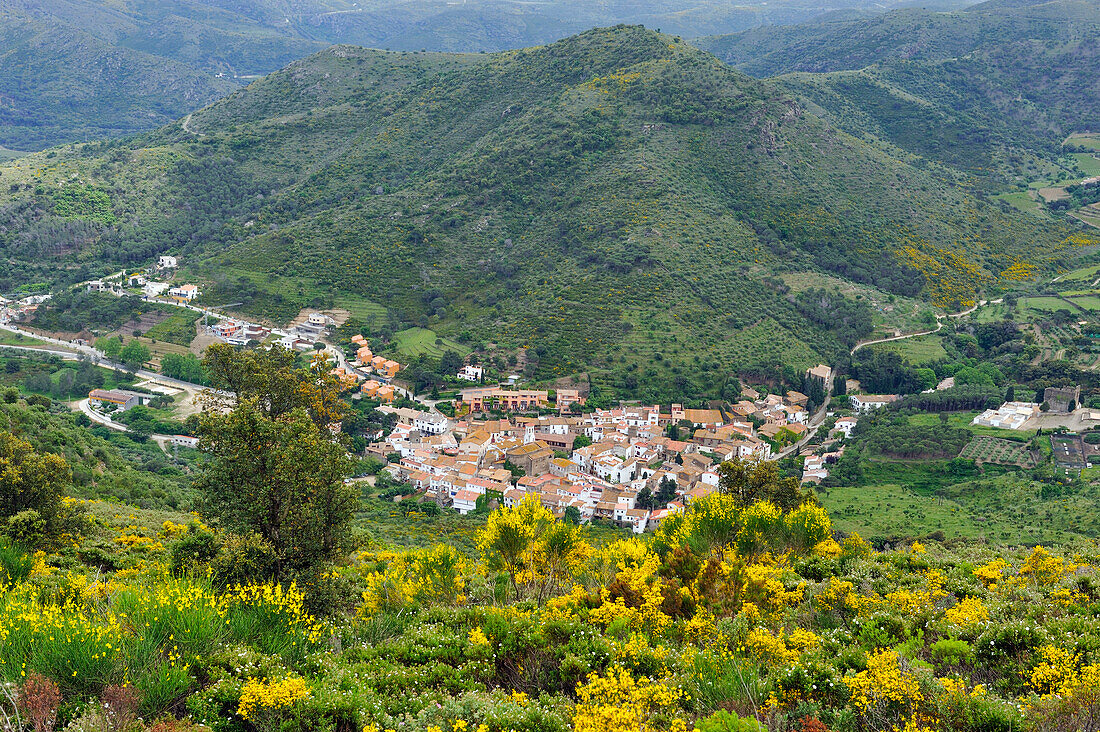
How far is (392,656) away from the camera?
859 centimetres

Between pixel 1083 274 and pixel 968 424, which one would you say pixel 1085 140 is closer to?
pixel 1083 274

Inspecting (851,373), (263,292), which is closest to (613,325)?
(851,373)

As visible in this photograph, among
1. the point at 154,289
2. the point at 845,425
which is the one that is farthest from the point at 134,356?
the point at 845,425

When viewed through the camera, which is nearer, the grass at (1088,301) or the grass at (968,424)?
the grass at (968,424)

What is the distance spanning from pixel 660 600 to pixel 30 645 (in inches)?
285

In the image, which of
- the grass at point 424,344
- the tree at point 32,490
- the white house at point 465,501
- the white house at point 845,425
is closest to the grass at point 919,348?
the white house at point 845,425

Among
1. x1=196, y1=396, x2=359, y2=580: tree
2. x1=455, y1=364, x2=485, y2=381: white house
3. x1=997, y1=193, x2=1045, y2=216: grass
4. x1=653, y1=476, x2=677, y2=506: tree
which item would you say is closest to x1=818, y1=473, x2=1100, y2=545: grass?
x1=653, y1=476, x2=677, y2=506: tree

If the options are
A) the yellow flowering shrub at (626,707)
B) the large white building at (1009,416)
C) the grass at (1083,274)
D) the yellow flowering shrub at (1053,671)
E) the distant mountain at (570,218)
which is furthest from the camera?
the grass at (1083,274)

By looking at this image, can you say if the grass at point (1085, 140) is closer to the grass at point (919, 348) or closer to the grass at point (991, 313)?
the grass at point (991, 313)

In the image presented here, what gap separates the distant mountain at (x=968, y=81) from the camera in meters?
94.1

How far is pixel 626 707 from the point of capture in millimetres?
6605

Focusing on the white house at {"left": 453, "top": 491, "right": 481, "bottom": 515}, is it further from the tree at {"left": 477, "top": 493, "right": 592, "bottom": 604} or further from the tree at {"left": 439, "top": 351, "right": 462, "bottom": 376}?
the tree at {"left": 477, "top": 493, "right": 592, "bottom": 604}

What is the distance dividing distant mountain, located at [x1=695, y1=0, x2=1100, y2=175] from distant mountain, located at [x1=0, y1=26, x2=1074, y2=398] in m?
17.2

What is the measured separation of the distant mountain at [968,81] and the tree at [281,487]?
303ft
